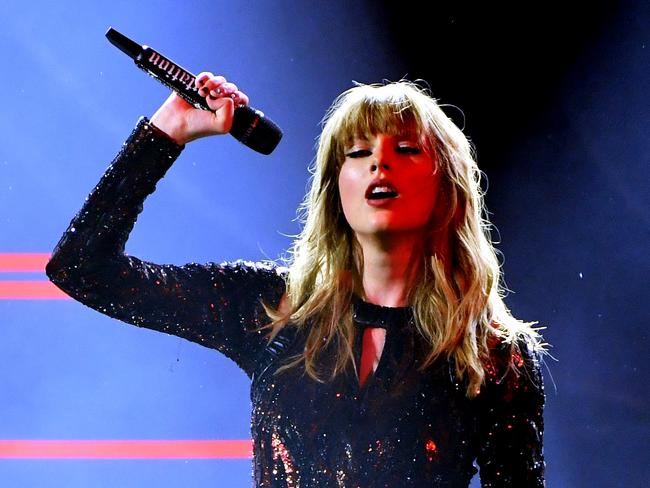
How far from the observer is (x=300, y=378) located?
154cm

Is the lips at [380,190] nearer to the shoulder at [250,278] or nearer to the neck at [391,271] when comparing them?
the neck at [391,271]

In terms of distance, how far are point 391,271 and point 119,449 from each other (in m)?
1.11

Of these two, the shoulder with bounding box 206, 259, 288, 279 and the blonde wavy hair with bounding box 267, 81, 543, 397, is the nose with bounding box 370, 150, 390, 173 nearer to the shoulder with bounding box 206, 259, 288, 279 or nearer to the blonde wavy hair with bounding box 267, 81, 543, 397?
the blonde wavy hair with bounding box 267, 81, 543, 397

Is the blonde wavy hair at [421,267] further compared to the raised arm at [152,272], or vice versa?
the blonde wavy hair at [421,267]

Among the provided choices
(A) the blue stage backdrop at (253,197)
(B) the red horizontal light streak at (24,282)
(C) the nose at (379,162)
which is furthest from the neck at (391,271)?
(B) the red horizontal light streak at (24,282)

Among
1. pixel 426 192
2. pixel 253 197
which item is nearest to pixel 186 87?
pixel 426 192

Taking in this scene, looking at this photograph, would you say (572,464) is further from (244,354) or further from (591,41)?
(244,354)

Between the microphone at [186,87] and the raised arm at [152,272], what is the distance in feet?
0.07

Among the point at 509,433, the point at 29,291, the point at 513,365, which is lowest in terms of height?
the point at 509,433

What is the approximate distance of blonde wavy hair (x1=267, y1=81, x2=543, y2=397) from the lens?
62.0 inches

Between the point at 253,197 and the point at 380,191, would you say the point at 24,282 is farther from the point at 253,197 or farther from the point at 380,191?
the point at 380,191

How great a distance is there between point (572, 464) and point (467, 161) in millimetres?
1228

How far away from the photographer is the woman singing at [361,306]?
4.88 feet

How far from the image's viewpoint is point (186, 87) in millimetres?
1454
